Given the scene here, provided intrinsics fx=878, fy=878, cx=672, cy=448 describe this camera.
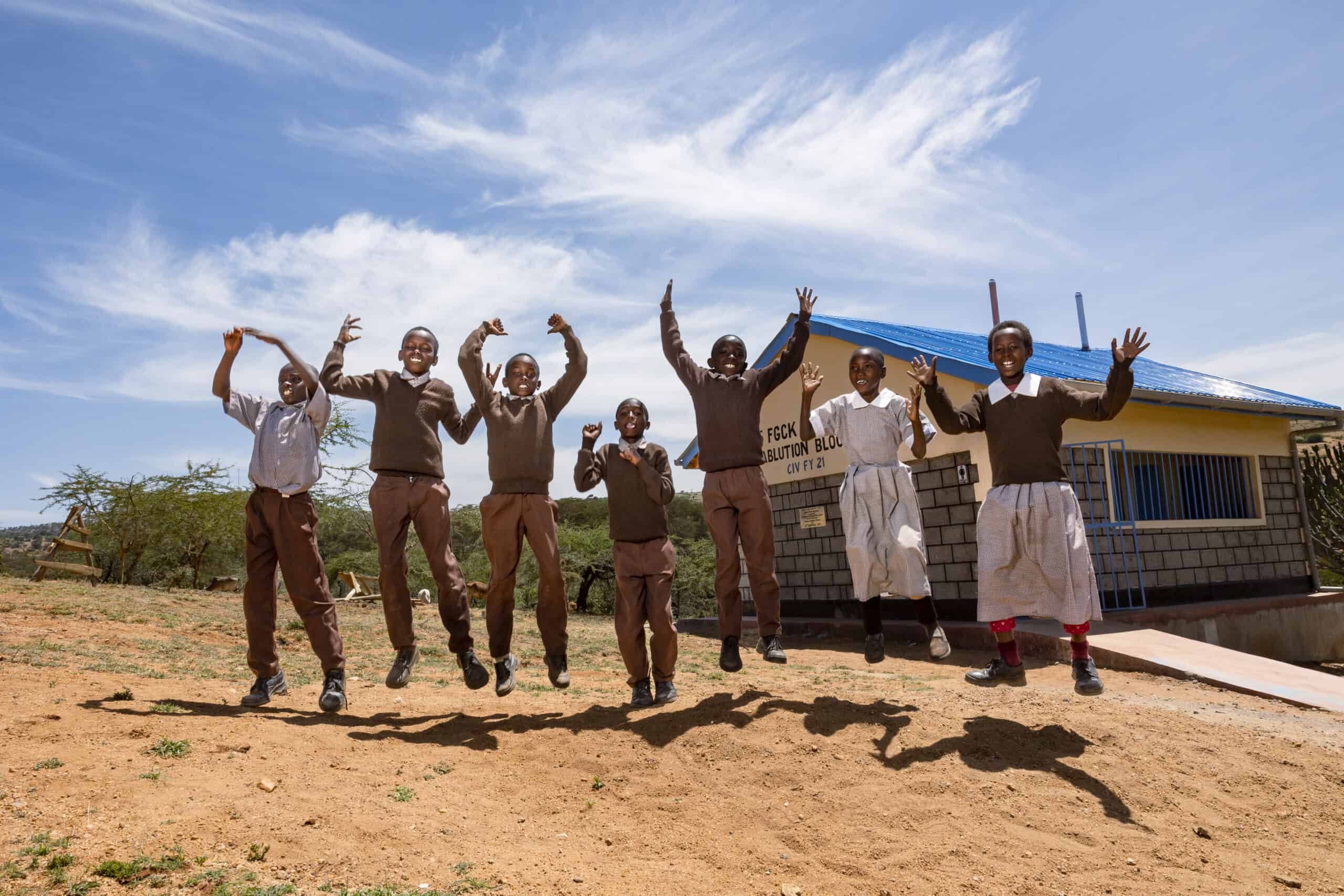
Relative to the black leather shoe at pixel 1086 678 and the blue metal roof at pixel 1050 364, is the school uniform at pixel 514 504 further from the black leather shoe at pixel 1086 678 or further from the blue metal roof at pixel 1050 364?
the blue metal roof at pixel 1050 364

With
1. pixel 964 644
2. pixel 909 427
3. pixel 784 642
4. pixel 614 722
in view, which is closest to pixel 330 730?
pixel 614 722

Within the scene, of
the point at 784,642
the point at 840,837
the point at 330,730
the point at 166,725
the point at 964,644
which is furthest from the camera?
the point at 784,642

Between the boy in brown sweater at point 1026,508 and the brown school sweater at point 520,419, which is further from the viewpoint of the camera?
the brown school sweater at point 520,419

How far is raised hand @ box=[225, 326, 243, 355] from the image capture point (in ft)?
16.9

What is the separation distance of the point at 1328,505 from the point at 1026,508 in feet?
44.9

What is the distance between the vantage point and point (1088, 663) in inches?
191

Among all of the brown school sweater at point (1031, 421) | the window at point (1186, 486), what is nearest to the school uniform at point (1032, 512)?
the brown school sweater at point (1031, 421)

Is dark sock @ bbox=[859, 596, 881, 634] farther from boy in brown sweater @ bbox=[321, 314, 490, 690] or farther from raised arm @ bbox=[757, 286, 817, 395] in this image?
boy in brown sweater @ bbox=[321, 314, 490, 690]

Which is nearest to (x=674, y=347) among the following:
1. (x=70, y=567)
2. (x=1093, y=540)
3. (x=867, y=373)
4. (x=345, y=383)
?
(x=867, y=373)

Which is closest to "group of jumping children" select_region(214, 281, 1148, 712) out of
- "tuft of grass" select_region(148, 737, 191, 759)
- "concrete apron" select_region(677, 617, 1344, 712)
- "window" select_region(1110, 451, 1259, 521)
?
"tuft of grass" select_region(148, 737, 191, 759)

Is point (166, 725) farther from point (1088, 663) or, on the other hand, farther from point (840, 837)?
point (1088, 663)

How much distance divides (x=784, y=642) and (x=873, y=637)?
682 centimetres

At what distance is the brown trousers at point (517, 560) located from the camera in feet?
17.0

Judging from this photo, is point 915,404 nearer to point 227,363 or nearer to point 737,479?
point 737,479
